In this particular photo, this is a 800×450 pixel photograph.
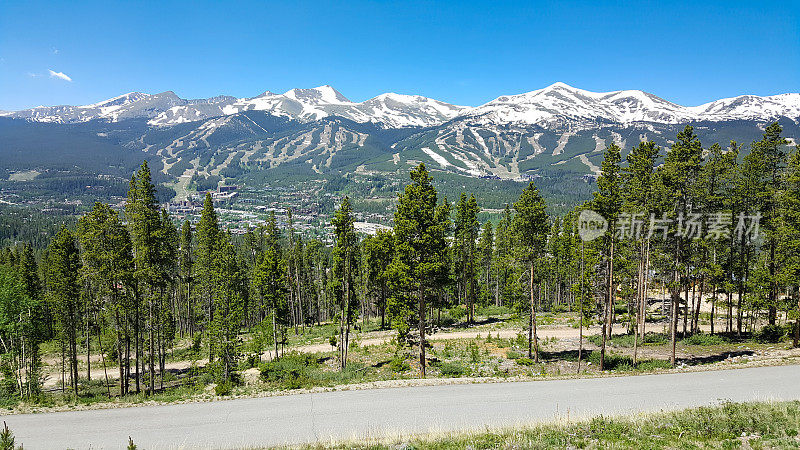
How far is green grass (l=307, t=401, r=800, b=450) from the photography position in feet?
32.9

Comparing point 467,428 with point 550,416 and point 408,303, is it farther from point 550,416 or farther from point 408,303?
point 408,303

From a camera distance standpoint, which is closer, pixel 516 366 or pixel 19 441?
pixel 19 441

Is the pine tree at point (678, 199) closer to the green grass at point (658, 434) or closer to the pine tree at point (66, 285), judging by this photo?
the green grass at point (658, 434)

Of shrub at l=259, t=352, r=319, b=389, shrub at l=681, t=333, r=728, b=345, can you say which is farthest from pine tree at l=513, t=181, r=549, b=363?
shrub at l=259, t=352, r=319, b=389

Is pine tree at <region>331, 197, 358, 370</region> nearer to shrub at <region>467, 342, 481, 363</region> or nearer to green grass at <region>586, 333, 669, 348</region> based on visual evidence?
shrub at <region>467, 342, 481, 363</region>

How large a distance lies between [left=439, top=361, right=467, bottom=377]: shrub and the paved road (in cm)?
555

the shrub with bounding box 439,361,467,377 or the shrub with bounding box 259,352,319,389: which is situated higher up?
the shrub with bounding box 439,361,467,377

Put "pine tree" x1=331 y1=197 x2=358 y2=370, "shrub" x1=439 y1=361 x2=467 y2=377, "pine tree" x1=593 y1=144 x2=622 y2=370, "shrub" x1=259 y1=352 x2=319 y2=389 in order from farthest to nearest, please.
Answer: "pine tree" x1=331 y1=197 x2=358 y2=370 < "shrub" x1=259 y1=352 x2=319 y2=389 < "shrub" x1=439 y1=361 x2=467 y2=377 < "pine tree" x1=593 y1=144 x2=622 y2=370

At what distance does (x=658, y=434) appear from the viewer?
35.4ft

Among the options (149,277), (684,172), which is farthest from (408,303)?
(684,172)

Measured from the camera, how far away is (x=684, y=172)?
77.7 ft

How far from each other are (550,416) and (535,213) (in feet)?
48.6

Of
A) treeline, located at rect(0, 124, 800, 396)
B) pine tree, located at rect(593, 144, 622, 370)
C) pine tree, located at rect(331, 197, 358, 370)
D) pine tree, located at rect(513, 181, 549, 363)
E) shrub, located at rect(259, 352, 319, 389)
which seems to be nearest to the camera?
pine tree, located at rect(593, 144, 622, 370)

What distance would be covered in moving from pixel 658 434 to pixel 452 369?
1466cm
